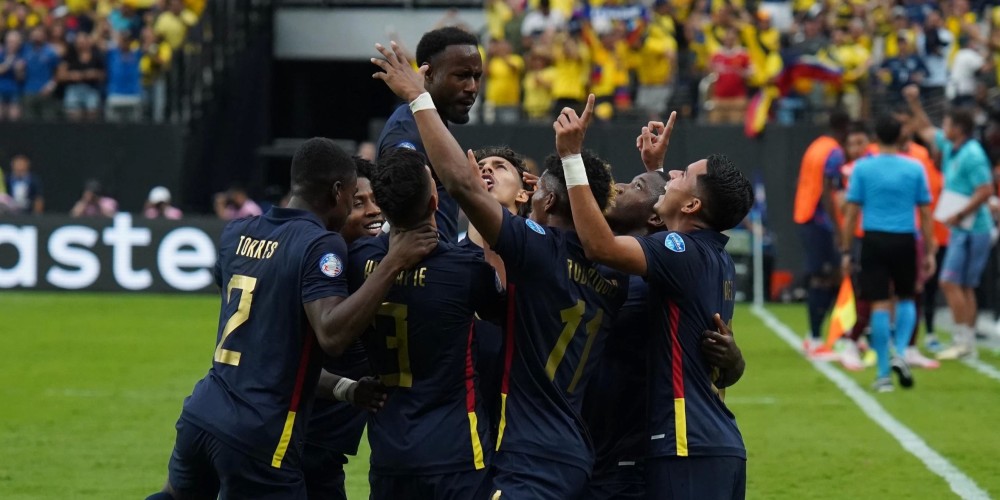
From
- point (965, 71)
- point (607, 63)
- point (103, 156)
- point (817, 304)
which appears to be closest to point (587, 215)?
point (817, 304)

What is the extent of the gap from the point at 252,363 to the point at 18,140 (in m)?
19.5

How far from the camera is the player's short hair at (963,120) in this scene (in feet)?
45.6

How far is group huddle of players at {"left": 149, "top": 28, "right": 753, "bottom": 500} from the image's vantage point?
205 inches

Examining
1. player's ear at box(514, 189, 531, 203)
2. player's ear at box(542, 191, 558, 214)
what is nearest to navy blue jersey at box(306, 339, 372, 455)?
player's ear at box(514, 189, 531, 203)

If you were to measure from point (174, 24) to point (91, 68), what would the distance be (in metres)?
1.70

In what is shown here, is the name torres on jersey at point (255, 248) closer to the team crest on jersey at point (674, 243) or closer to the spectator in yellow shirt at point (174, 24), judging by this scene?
the team crest on jersey at point (674, 243)

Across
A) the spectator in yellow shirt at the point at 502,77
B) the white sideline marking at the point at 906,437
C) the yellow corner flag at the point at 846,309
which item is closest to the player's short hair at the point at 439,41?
the white sideline marking at the point at 906,437

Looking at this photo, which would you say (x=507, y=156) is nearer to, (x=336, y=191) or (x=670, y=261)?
(x=336, y=191)

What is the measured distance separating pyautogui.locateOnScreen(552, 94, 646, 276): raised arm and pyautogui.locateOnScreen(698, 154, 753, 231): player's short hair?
42 cm

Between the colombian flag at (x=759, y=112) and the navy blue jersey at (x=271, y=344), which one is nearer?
the navy blue jersey at (x=271, y=344)

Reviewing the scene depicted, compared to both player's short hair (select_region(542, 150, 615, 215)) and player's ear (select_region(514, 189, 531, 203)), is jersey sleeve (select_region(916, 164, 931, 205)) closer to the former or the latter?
player's ear (select_region(514, 189, 531, 203))

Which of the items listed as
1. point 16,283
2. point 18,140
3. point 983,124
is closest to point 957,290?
point 983,124

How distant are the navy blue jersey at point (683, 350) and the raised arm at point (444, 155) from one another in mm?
599

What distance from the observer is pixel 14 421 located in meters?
10.8
